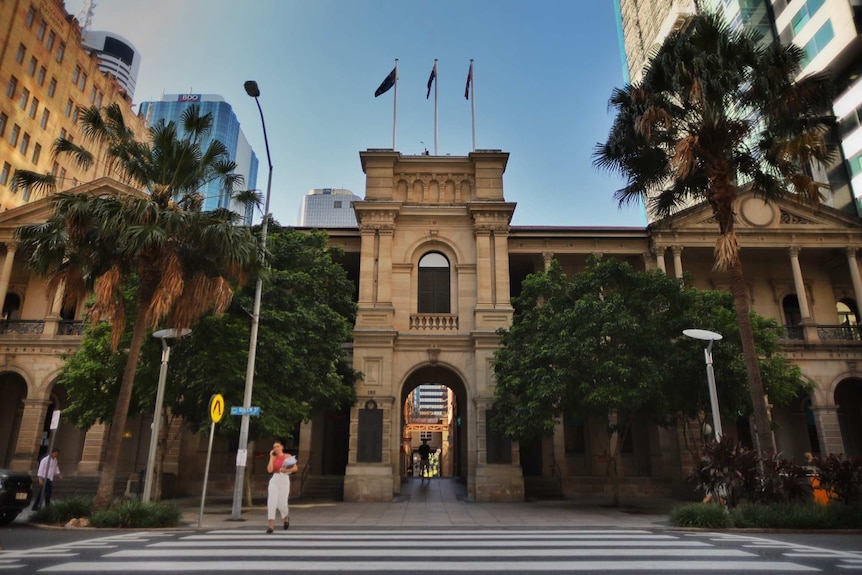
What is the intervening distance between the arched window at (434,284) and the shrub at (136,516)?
15326mm

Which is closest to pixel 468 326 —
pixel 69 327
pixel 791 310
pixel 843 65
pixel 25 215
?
pixel 791 310

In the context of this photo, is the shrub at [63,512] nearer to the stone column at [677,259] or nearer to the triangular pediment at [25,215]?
the triangular pediment at [25,215]

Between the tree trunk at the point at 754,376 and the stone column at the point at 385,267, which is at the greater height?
the stone column at the point at 385,267

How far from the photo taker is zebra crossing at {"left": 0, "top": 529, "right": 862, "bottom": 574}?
770 cm

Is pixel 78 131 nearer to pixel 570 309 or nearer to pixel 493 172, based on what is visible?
pixel 493 172

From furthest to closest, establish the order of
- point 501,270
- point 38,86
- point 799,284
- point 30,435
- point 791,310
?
point 38,86, point 791,310, point 799,284, point 30,435, point 501,270

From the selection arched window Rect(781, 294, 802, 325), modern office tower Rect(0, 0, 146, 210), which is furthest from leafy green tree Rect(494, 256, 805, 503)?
modern office tower Rect(0, 0, 146, 210)

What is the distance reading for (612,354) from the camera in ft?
64.9

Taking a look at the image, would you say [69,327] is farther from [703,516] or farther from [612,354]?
[703,516]

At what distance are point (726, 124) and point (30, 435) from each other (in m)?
33.0

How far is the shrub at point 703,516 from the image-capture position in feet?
46.1

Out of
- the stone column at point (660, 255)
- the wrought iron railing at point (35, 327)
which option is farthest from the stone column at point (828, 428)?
the wrought iron railing at point (35, 327)

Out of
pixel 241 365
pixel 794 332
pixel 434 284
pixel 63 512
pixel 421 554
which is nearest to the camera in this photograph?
pixel 421 554

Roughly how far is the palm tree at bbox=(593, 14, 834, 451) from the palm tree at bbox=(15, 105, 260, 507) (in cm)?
1326
